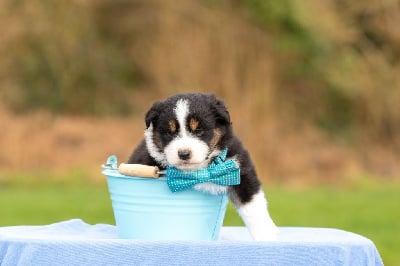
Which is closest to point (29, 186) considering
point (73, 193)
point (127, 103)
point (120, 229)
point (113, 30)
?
point (73, 193)

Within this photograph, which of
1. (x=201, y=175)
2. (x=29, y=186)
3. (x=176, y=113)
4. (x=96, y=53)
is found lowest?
(x=29, y=186)

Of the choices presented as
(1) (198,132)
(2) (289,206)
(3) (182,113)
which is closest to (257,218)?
(1) (198,132)

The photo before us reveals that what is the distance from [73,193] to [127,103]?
5.22 meters

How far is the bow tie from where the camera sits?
137 inches

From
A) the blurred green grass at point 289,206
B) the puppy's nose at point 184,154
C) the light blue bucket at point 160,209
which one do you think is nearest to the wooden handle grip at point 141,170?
the light blue bucket at point 160,209

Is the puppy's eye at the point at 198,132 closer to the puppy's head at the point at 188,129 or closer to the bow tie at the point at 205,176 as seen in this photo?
the puppy's head at the point at 188,129

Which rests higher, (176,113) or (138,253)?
(176,113)

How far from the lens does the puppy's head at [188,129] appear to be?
3.49 meters

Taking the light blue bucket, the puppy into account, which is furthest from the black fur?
the light blue bucket

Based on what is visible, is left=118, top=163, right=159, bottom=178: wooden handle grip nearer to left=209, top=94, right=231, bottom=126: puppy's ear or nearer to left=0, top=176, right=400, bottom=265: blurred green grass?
left=209, top=94, right=231, bottom=126: puppy's ear

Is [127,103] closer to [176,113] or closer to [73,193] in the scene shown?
[73,193]

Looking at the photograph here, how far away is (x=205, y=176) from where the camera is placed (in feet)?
11.5

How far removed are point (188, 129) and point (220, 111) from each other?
0.18 meters

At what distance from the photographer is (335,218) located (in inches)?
429
